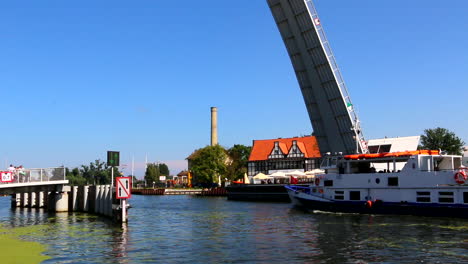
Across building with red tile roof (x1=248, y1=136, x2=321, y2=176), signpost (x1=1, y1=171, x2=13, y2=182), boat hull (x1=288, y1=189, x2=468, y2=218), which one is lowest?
boat hull (x1=288, y1=189, x2=468, y2=218)

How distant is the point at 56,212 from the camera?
30422 mm

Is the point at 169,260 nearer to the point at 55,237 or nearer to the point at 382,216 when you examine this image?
the point at 55,237

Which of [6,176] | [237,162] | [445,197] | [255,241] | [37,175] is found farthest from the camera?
[237,162]

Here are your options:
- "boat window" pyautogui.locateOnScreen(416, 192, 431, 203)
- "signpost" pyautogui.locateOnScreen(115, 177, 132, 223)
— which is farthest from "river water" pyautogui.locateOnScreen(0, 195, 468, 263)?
"signpost" pyautogui.locateOnScreen(115, 177, 132, 223)

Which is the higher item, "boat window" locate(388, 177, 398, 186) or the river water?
"boat window" locate(388, 177, 398, 186)

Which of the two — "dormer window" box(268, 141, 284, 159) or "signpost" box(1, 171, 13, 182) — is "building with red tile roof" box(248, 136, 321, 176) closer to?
"dormer window" box(268, 141, 284, 159)

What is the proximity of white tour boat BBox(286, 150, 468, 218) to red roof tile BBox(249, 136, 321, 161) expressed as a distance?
128 ft

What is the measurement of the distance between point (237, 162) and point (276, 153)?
12918mm

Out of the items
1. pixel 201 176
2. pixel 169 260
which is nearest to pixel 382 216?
pixel 169 260

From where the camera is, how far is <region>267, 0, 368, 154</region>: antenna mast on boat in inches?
1334

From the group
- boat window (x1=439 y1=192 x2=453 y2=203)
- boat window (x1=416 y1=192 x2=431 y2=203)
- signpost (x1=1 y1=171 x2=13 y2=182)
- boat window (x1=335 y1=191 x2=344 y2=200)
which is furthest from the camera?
boat window (x1=335 y1=191 x2=344 y2=200)

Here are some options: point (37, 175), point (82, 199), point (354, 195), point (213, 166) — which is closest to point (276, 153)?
point (213, 166)

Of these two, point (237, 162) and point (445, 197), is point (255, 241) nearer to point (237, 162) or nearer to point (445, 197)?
point (445, 197)

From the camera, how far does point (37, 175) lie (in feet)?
89.8
